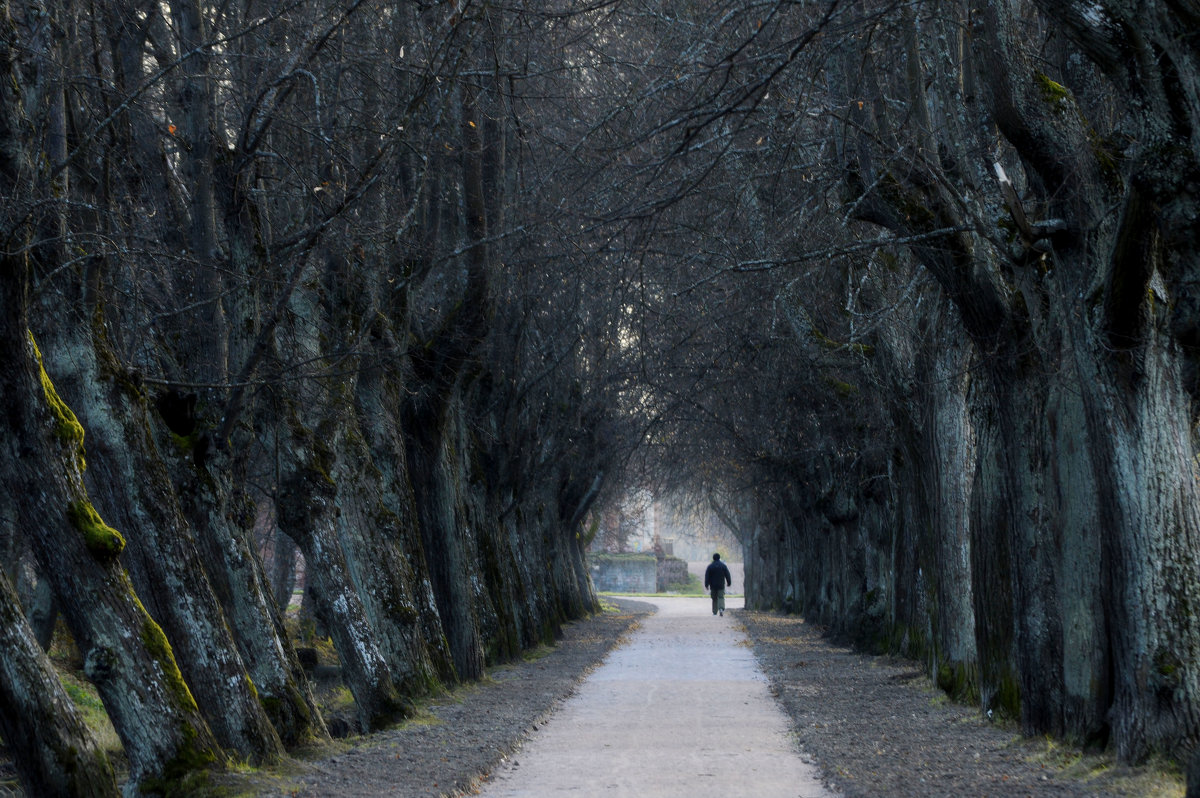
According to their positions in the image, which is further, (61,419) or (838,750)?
(838,750)

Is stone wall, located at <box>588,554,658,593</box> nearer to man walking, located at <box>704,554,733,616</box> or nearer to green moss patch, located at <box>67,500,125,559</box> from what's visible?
man walking, located at <box>704,554,733,616</box>

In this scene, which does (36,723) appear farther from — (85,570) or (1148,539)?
(1148,539)

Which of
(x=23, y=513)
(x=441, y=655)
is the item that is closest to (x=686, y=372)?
(x=441, y=655)

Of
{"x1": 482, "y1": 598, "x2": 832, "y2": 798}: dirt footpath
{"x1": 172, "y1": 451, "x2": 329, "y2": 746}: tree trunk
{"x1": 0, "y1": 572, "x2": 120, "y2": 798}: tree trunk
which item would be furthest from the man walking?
{"x1": 0, "y1": 572, "x2": 120, "y2": 798}: tree trunk

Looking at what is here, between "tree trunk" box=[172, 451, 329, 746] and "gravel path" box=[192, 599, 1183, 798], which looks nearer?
"gravel path" box=[192, 599, 1183, 798]

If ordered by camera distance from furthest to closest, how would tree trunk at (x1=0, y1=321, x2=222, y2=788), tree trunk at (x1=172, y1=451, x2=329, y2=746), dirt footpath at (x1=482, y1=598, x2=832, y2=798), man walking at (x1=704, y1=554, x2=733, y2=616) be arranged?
man walking at (x1=704, y1=554, x2=733, y2=616)
tree trunk at (x1=172, y1=451, x2=329, y2=746)
dirt footpath at (x1=482, y1=598, x2=832, y2=798)
tree trunk at (x1=0, y1=321, x2=222, y2=788)

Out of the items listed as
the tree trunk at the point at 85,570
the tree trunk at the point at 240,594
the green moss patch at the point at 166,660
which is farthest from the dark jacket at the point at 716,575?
the tree trunk at the point at 85,570

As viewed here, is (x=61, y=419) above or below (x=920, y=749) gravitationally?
above

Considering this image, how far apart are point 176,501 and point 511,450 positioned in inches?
541

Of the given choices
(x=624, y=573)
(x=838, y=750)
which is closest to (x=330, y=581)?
(x=838, y=750)

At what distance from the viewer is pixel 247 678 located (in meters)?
9.14

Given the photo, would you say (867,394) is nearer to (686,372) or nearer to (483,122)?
(686,372)

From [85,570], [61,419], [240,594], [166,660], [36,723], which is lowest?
[36,723]

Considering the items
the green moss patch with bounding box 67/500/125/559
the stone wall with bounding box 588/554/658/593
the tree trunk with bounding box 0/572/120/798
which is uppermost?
the green moss patch with bounding box 67/500/125/559
